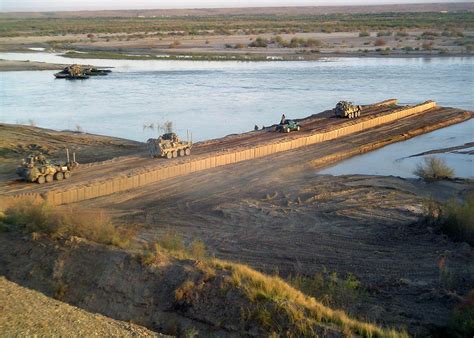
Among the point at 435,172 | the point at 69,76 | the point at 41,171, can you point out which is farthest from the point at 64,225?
the point at 69,76

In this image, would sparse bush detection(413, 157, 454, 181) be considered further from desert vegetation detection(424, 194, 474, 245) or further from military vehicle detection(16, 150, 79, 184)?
military vehicle detection(16, 150, 79, 184)

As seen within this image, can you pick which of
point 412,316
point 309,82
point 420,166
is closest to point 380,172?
point 420,166

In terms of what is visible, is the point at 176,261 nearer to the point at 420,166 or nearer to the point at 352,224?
the point at 352,224

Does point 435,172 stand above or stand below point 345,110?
below

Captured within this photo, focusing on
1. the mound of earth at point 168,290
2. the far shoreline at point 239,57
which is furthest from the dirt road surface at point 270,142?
the far shoreline at point 239,57

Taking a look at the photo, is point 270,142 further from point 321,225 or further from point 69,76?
point 69,76

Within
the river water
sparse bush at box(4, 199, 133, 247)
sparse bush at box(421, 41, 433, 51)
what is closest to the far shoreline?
the river water
